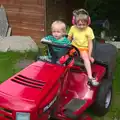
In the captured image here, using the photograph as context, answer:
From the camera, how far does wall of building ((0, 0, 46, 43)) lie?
7.55m

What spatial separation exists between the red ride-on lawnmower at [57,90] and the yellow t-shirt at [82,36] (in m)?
0.15

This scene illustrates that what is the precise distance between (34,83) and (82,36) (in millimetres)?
1004

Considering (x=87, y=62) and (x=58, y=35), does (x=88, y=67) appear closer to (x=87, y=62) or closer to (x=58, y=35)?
(x=87, y=62)

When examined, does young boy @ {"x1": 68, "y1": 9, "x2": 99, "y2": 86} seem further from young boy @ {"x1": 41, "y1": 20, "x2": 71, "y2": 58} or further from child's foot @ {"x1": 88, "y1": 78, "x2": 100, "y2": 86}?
young boy @ {"x1": 41, "y1": 20, "x2": 71, "y2": 58}

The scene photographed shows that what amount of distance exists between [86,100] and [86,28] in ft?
2.96

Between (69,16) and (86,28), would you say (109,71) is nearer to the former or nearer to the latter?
(86,28)

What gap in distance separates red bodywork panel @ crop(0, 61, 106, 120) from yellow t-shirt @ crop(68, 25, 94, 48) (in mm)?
370

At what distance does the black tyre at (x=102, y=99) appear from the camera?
14.4 ft

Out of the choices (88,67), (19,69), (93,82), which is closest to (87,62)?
(88,67)

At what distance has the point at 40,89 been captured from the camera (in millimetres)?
3650

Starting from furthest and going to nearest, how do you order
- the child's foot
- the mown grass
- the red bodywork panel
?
the mown grass
the child's foot
the red bodywork panel

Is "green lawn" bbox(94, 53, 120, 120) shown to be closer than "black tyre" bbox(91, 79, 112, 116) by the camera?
No

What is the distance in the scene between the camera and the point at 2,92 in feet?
11.8

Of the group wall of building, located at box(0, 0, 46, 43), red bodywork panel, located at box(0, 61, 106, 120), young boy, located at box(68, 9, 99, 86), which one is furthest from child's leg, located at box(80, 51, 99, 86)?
wall of building, located at box(0, 0, 46, 43)
